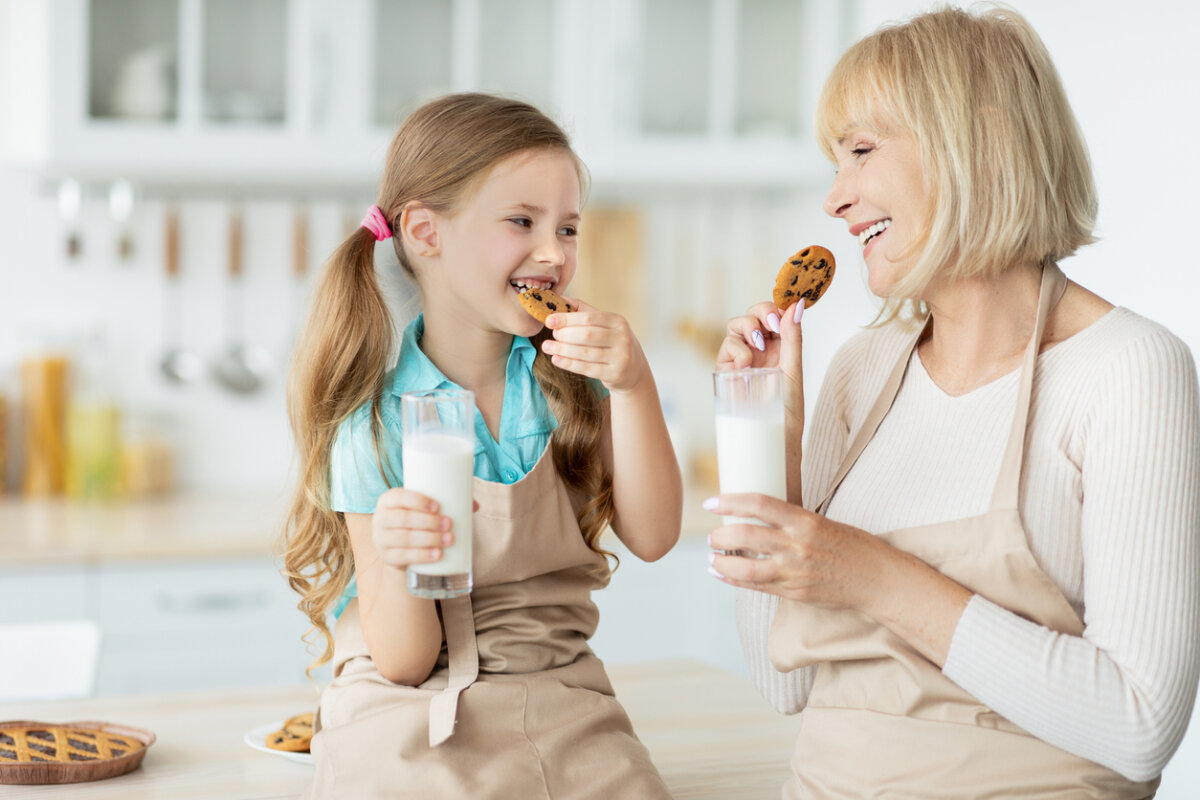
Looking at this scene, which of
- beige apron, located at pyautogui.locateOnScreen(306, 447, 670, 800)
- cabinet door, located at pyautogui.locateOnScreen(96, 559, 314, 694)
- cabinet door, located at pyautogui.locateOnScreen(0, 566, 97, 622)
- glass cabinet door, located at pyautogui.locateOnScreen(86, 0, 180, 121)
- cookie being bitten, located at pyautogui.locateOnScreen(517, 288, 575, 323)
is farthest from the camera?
glass cabinet door, located at pyautogui.locateOnScreen(86, 0, 180, 121)

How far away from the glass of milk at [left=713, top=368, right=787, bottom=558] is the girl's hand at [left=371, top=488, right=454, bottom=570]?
0.97 feet

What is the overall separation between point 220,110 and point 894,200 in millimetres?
2229

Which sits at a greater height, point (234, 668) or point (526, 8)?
point (526, 8)

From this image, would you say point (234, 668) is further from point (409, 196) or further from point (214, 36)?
point (409, 196)

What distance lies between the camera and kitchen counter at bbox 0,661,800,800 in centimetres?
139

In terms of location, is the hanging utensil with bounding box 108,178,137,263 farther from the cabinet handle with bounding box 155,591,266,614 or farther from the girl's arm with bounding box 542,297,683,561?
the girl's arm with bounding box 542,297,683,561

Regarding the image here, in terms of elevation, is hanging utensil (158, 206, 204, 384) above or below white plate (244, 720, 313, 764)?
above

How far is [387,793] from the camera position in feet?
4.16

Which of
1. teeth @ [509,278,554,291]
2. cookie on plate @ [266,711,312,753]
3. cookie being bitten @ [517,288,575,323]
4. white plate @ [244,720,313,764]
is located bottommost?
white plate @ [244,720,313,764]

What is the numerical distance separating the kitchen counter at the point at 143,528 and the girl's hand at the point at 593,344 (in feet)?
4.77

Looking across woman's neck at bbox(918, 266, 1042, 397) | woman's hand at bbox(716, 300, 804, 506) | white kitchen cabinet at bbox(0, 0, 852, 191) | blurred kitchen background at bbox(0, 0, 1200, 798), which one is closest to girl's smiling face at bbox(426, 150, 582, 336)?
woman's hand at bbox(716, 300, 804, 506)

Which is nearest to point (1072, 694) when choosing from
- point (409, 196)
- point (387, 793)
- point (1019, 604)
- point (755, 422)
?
point (1019, 604)

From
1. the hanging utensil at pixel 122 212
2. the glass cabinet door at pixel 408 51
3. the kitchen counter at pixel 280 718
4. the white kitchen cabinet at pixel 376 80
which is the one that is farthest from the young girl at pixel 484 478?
the hanging utensil at pixel 122 212

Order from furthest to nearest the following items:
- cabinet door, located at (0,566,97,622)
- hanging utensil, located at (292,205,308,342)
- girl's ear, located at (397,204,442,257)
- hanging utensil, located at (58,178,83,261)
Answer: hanging utensil, located at (292,205,308,342) < hanging utensil, located at (58,178,83,261) < cabinet door, located at (0,566,97,622) < girl's ear, located at (397,204,442,257)
